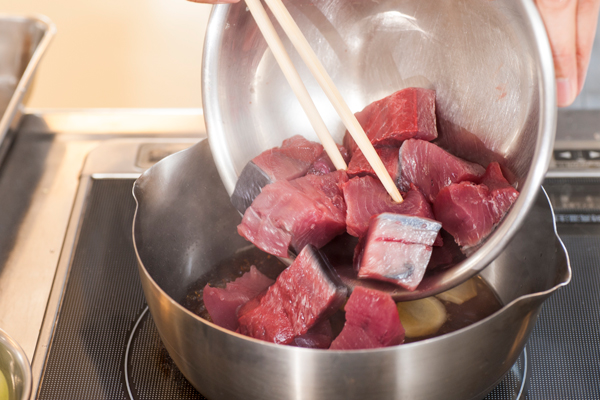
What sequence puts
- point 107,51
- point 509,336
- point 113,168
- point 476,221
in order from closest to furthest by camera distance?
point 509,336
point 476,221
point 113,168
point 107,51

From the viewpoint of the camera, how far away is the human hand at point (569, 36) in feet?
3.15

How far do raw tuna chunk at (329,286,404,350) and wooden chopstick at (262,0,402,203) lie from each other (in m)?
0.27

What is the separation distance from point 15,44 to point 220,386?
1.55 m

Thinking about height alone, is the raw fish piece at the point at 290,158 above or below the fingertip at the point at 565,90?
below

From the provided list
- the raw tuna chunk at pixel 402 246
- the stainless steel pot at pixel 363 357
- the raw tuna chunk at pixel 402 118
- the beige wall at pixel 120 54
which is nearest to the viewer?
the stainless steel pot at pixel 363 357

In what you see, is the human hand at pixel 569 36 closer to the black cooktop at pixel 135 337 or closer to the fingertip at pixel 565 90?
the fingertip at pixel 565 90

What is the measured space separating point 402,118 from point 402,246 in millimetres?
297

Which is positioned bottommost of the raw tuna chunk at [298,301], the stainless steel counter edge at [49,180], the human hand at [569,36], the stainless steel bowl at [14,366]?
the stainless steel counter edge at [49,180]

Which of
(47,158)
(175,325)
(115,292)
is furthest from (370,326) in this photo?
(47,158)

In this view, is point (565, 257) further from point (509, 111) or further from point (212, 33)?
point (212, 33)

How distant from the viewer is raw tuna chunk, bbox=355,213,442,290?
1.06m

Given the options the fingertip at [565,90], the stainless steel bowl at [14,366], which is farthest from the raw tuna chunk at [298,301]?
Answer: the fingertip at [565,90]

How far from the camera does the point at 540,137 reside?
926mm

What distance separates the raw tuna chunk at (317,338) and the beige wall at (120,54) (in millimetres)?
1156
